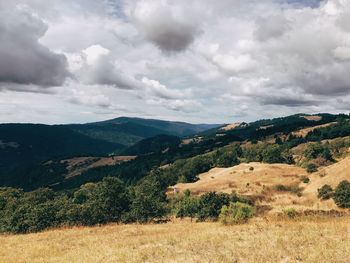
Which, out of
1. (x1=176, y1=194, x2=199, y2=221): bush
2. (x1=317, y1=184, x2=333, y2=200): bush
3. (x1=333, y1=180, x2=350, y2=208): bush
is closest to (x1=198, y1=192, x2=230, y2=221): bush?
(x1=176, y1=194, x2=199, y2=221): bush

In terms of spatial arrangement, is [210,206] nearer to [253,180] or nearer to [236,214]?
[236,214]

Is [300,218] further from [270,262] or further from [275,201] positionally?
[275,201]

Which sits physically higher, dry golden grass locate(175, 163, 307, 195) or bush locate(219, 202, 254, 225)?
bush locate(219, 202, 254, 225)

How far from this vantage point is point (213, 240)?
59.4 feet

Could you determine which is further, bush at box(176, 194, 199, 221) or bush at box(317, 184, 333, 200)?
bush at box(317, 184, 333, 200)

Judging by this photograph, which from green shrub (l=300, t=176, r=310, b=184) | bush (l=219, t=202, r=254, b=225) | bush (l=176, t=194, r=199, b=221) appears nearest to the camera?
bush (l=219, t=202, r=254, b=225)

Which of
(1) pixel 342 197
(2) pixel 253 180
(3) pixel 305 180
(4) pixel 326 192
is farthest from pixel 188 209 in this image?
(2) pixel 253 180

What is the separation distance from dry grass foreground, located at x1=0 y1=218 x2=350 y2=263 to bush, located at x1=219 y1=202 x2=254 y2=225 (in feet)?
10.8

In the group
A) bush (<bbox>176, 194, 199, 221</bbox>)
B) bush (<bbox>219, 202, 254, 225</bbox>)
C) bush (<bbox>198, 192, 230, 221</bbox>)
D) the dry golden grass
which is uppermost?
bush (<bbox>219, 202, 254, 225</bbox>)

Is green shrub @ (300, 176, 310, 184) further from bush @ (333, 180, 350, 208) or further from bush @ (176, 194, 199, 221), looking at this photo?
bush @ (176, 194, 199, 221)

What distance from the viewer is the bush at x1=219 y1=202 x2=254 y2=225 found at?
2493 centimetres

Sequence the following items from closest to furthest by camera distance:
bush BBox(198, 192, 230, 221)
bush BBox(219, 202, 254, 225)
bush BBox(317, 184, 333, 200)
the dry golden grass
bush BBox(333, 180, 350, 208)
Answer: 1. bush BBox(219, 202, 254, 225)
2. bush BBox(198, 192, 230, 221)
3. bush BBox(333, 180, 350, 208)
4. bush BBox(317, 184, 333, 200)
5. the dry golden grass

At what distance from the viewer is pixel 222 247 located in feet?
54.0

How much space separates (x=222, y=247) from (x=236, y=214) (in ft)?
31.4
